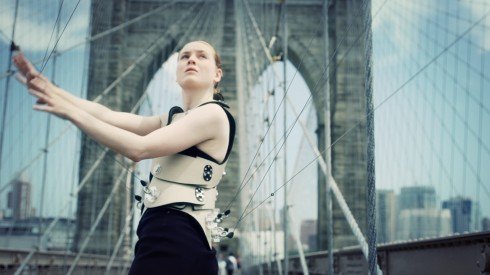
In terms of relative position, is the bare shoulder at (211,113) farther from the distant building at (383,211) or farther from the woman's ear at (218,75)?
the distant building at (383,211)

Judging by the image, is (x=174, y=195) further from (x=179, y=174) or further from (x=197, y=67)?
(x=197, y=67)

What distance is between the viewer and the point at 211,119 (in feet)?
4.40

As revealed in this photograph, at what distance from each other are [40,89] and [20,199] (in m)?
6.70

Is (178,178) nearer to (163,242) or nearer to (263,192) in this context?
(163,242)

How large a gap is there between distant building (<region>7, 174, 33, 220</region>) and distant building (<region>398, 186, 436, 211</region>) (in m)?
5.44

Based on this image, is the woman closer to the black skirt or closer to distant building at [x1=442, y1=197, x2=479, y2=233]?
the black skirt

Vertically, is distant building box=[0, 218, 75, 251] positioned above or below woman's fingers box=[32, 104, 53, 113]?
below

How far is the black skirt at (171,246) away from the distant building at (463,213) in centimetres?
420

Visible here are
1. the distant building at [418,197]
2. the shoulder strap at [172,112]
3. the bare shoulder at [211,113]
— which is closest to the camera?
the bare shoulder at [211,113]

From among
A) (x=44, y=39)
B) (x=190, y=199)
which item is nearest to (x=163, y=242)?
(x=190, y=199)

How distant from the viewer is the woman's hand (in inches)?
41.0

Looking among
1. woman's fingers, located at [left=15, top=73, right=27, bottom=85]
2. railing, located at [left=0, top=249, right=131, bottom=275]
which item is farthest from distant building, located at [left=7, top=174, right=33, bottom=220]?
woman's fingers, located at [left=15, top=73, right=27, bottom=85]

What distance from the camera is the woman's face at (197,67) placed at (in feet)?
4.76

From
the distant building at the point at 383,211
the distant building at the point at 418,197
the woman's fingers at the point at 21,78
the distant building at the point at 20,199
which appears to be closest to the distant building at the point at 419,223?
the distant building at the point at 418,197
